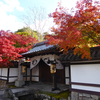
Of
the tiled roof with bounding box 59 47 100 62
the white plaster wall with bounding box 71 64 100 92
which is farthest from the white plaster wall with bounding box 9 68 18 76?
the white plaster wall with bounding box 71 64 100 92

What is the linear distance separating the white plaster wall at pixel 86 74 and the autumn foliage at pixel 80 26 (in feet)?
4.76

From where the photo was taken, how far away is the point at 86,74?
245 inches

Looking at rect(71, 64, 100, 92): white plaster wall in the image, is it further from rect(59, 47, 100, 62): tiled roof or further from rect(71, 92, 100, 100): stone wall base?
rect(59, 47, 100, 62): tiled roof

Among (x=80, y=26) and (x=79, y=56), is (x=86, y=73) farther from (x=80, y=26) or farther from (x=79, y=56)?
(x=80, y=26)

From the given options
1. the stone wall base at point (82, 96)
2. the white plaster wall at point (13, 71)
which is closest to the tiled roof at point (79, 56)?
the stone wall base at point (82, 96)

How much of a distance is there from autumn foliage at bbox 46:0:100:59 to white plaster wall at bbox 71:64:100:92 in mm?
1451

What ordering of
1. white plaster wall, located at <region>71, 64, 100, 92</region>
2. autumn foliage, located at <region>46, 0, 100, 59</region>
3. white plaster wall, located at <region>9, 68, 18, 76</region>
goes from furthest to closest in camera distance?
1. white plaster wall, located at <region>9, 68, 18, 76</region>
2. white plaster wall, located at <region>71, 64, 100, 92</region>
3. autumn foliage, located at <region>46, 0, 100, 59</region>

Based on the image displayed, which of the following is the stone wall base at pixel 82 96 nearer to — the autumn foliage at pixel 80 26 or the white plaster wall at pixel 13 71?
the autumn foliage at pixel 80 26

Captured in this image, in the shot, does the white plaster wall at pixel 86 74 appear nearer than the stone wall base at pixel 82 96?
No

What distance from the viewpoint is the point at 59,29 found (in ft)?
19.4

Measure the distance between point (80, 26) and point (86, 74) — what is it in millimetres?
3034

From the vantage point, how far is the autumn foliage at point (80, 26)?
4.83 metres

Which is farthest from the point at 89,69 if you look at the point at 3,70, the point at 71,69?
the point at 3,70

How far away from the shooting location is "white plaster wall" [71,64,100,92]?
5867 mm
